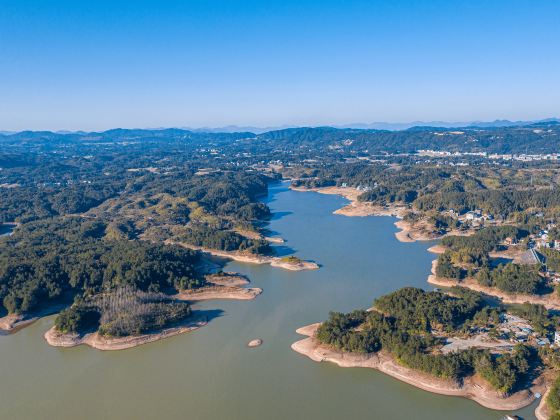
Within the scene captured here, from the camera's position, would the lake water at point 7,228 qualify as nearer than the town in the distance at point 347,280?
No

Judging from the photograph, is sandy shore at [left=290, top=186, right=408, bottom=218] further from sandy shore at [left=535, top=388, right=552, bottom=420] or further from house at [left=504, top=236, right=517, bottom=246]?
sandy shore at [left=535, top=388, right=552, bottom=420]

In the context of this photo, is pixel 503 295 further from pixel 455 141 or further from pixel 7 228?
pixel 455 141

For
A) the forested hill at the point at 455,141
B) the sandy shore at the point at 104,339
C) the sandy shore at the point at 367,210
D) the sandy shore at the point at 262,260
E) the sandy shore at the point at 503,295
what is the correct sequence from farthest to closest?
the forested hill at the point at 455,141
the sandy shore at the point at 367,210
the sandy shore at the point at 262,260
the sandy shore at the point at 503,295
the sandy shore at the point at 104,339

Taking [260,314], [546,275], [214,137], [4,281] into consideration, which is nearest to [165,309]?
[260,314]

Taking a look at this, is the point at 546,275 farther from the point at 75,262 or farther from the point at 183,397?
the point at 75,262

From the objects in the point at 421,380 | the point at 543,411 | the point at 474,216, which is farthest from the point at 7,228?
the point at 543,411

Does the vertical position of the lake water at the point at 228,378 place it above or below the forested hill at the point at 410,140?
below

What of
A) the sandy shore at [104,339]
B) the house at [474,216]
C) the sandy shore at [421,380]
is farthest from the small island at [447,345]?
the house at [474,216]

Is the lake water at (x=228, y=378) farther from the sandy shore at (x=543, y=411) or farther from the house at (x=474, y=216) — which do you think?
the house at (x=474, y=216)
